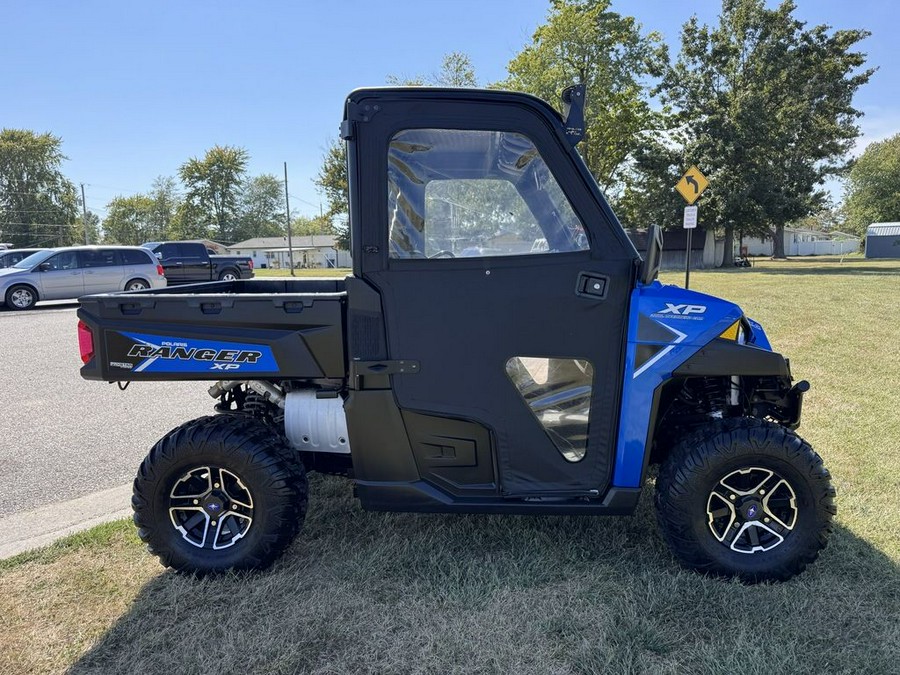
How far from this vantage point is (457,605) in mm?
2678

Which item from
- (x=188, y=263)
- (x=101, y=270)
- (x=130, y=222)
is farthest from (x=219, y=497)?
(x=130, y=222)

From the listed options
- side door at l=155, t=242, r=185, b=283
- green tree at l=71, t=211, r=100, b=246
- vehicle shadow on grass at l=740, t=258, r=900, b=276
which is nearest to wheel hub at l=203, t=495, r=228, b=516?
side door at l=155, t=242, r=185, b=283

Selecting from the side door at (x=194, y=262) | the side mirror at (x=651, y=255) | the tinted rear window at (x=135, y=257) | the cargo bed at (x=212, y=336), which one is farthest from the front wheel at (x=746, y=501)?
the side door at (x=194, y=262)

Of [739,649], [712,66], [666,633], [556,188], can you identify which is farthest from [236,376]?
[712,66]

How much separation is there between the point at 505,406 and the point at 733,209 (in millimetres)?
34640

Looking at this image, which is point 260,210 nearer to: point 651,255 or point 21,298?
point 21,298

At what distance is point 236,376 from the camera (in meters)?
2.88

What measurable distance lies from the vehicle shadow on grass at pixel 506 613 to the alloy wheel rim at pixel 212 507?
0.20 metres

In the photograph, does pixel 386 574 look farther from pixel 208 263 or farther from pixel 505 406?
pixel 208 263

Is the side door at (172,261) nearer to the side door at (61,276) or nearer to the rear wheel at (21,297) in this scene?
the side door at (61,276)

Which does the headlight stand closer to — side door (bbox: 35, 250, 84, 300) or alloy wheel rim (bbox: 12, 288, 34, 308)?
side door (bbox: 35, 250, 84, 300)

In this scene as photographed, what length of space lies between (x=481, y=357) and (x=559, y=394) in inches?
15.8

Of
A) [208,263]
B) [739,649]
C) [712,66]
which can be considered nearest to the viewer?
[739,649]

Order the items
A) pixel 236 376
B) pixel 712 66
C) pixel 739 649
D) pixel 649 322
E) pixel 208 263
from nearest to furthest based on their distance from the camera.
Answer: pixel 739 649 → pixel 649 322 → pixel 236 376 → pixel 208 263 → pixel 712 66
